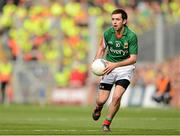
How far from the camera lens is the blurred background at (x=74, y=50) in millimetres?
33688

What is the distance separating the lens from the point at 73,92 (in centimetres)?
3725

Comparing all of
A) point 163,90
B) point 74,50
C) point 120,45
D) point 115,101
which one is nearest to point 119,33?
point 120,45

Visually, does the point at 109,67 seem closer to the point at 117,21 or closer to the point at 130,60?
the point at 130,60

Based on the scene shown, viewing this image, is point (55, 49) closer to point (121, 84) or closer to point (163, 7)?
point (163, 7)

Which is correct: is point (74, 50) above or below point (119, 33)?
below

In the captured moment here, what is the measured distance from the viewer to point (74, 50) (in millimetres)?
39219

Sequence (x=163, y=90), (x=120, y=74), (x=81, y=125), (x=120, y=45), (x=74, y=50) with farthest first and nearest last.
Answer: (x=74, y=50), (x=163, y=90), (x=81, y=125), (x=120, y=74), (x=120, y=45)

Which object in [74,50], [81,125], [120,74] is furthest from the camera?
[74,50]

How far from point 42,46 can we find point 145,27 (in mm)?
7234

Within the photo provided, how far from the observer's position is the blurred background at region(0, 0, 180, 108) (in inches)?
1326

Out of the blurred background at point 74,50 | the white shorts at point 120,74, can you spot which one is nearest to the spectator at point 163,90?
the blurred background at point 74,50

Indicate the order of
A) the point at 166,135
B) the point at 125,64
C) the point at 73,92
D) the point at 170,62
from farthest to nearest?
the point at 73,92 → the point at 170,62 → the point at 125,64 → the point at 166,135

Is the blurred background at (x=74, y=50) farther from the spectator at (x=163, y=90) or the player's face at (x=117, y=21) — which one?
the player's face at (x=117, y=21)

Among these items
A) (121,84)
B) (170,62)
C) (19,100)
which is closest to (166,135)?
(121,84)
